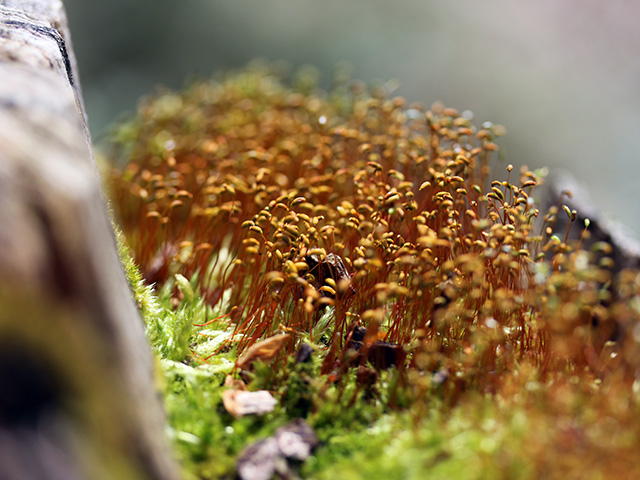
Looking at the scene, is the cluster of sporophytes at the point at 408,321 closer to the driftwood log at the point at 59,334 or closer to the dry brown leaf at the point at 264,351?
the dry brown leaf at the point at 264,351

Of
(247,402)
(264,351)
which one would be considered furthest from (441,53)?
(247,402)

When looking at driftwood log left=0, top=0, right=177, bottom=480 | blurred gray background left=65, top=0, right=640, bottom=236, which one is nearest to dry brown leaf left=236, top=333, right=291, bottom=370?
driftwood log left=0, top=0, right=177, bottom=480

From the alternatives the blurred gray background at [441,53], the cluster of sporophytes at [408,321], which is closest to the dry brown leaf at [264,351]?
the cluster of sporophytes at [408,321]

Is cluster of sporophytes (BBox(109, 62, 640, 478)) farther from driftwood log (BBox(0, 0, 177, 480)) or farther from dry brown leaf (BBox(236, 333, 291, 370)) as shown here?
driftwood log (BBox(0, 0, 177, 480))

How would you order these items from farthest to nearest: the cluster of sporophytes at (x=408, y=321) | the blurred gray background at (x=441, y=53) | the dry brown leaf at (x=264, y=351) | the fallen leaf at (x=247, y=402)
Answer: the blurred gray background at (x=441, y=53) → the dry brown leaf at (x=264, y=351) → the fallen leaf at (x=247, y=402) → the cluster of sporophytes at (x=408, y=321)

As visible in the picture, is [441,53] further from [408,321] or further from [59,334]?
[59,334]

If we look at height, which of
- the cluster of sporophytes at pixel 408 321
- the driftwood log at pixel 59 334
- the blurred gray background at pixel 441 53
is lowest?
the driftwood log at pixel 59 334
